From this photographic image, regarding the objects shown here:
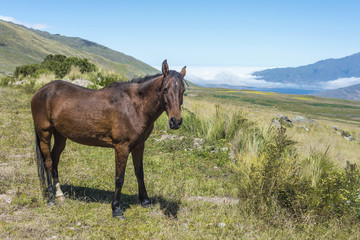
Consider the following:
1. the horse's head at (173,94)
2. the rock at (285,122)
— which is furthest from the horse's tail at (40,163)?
the rock at (285,122)

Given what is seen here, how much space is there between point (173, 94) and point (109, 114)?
1.35 m

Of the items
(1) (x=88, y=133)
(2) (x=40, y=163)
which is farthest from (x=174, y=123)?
(2) (x=40, y=163)

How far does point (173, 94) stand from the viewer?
414 cm

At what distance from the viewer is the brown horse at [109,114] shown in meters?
4.65

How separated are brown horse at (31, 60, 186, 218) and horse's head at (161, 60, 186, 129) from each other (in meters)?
0.02

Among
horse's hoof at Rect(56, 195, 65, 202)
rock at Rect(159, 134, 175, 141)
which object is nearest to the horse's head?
horse's hoof at Rect(56, 195, 65, 202)

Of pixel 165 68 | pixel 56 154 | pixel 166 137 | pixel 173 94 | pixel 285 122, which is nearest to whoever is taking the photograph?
pixel 173 94

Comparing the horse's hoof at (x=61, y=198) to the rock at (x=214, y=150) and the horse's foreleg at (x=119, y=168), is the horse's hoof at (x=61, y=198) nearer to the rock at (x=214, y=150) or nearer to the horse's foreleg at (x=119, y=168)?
the horse's foreleg at (x=119, y=168)

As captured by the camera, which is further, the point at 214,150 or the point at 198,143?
the point at 198,143

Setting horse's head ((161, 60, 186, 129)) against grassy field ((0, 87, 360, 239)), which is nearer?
horse's head ((161, 60, 186, 129))

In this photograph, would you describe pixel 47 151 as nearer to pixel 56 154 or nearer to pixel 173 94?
pixel 56 154

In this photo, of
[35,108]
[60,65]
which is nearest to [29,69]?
[60,65]

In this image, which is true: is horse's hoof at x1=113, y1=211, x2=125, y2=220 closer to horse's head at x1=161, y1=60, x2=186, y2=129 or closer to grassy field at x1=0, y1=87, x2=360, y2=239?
grassy field at x1=0, y1=87, x2=360, y2=239

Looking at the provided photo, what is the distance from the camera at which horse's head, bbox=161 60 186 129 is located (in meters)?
4.04
